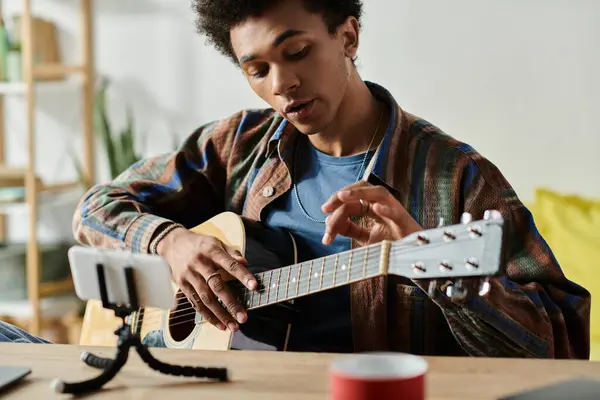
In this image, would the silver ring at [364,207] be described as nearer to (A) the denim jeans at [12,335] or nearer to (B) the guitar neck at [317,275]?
(B) the guitar neck at [317,275]

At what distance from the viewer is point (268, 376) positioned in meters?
1.01

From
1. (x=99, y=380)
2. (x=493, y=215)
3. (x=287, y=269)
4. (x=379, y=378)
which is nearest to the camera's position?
(x=379, y=378)

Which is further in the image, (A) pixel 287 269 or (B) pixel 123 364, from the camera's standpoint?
(A) pixel 287 269

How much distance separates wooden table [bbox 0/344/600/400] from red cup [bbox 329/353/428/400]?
0.63 ft

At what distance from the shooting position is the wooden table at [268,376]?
946mm

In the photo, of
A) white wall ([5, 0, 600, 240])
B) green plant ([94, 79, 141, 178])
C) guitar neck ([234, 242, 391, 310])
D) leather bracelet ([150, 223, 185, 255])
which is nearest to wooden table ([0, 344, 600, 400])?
guitar neck ([234, 242, 391, 310])

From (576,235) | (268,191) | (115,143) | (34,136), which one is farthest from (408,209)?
(34,136)

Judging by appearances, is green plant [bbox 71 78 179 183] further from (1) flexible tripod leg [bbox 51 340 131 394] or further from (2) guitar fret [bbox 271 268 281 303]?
(1) flexible tripod leg [bbox 51 340 131 394]

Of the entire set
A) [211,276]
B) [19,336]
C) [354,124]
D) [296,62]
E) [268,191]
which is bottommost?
[19,336]

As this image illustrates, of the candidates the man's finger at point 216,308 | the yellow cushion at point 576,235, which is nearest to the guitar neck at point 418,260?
the man's finger at point 216,308

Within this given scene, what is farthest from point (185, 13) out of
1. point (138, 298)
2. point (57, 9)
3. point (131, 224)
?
point (138, 298)

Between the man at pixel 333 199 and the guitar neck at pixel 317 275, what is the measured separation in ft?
0.10

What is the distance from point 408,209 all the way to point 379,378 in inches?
28.4

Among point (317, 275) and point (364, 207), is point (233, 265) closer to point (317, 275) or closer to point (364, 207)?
point (317, 275)
